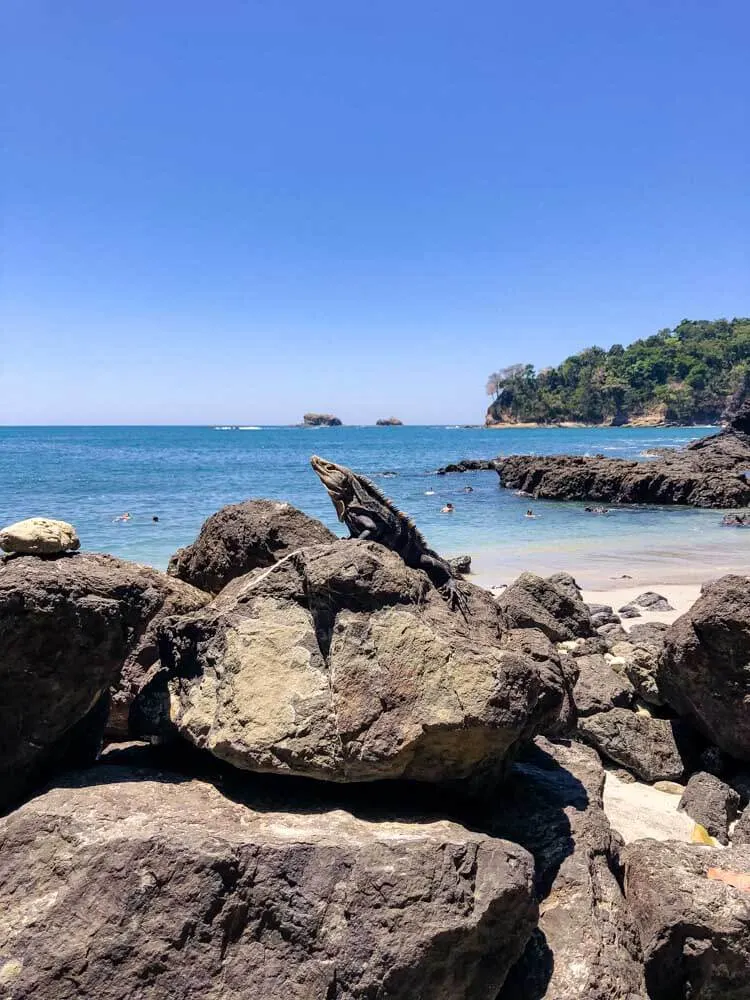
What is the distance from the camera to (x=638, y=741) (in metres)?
5.53

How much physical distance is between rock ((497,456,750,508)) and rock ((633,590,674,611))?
64.7ft

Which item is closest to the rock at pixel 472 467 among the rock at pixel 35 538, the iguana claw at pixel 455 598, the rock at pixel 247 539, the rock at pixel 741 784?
the rock at pixel 741 784

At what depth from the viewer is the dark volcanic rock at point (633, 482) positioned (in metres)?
29.7

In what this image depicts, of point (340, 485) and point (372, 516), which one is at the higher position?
point (340, 485)

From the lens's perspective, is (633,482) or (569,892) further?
(633,482)

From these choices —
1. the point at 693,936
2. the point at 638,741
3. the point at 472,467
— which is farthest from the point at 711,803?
the point at 472,467

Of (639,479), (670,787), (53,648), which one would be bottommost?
(670,787)

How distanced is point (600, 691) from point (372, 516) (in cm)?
244

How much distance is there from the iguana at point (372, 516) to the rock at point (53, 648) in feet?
7.02

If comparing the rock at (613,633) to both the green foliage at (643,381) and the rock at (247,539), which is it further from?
the green foliage at (643,381)

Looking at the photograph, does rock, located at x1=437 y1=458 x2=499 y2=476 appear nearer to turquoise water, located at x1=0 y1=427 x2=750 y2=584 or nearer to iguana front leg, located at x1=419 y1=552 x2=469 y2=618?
turquoise water, located at x1=0 y1=427 x2=750 y2=584

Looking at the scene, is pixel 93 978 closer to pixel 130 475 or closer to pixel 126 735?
pixel 126 735

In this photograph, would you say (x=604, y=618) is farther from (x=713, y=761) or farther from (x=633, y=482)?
(x=633, y=482)

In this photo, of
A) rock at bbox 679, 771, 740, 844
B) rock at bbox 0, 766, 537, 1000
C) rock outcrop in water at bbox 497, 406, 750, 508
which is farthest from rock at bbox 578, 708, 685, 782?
rock outcrop in water at bbox 497, 406, 750, 508
